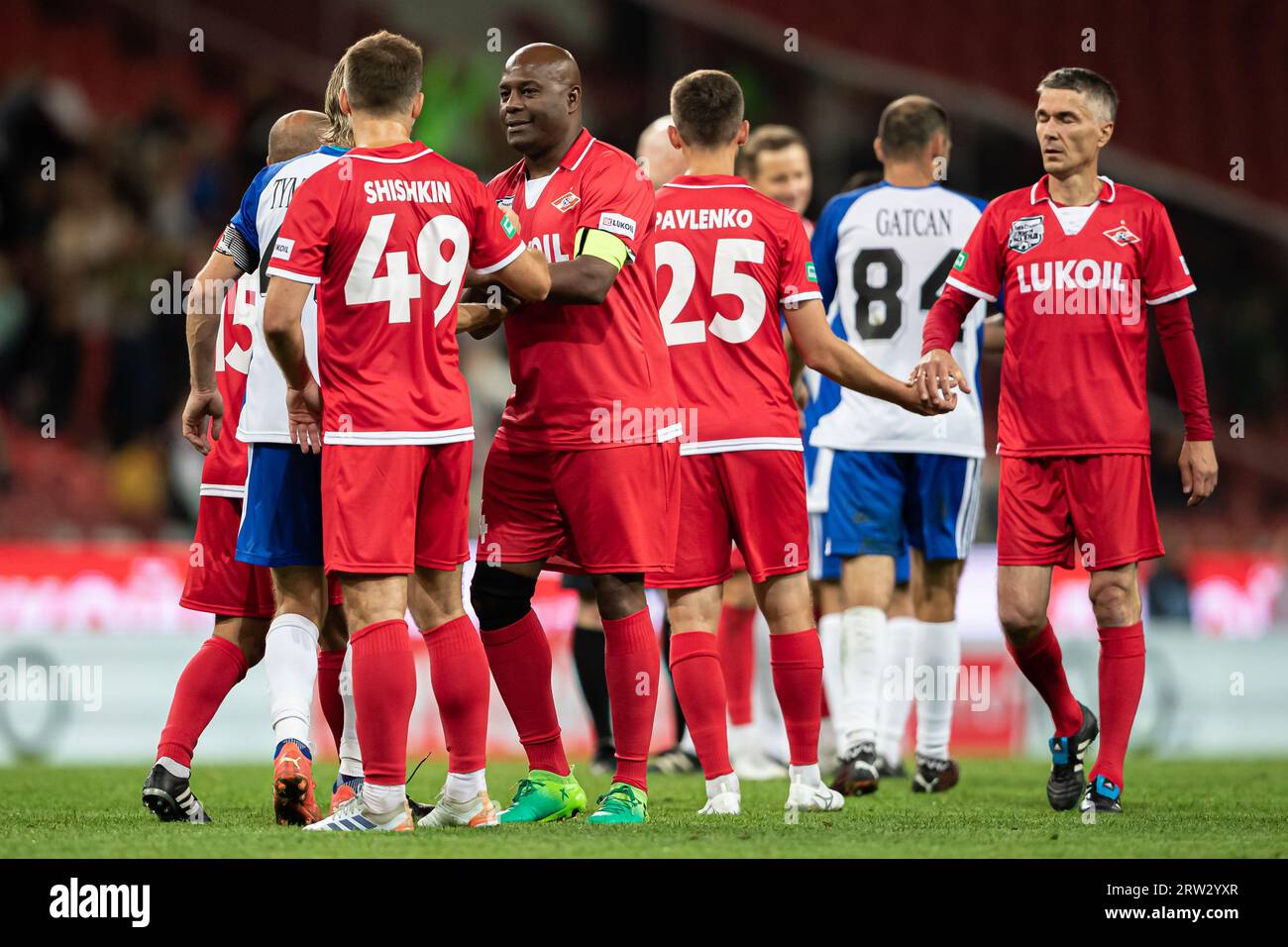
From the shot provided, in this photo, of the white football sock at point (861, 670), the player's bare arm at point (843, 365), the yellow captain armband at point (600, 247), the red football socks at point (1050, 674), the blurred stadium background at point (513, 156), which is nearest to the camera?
the yellow captain armband at point (600, 247)

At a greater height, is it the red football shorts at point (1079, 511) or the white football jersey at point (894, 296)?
the white football jersey at point (894, 296)

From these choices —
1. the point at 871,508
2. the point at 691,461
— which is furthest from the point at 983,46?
the point at 691,461

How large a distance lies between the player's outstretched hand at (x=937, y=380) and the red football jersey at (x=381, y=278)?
158 cm

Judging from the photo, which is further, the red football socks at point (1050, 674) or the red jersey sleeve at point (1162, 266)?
the red football socks at point (1050, 674)

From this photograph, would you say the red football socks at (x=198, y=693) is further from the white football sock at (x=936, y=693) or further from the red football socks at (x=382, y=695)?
the white football sock at (x=936, y=693)

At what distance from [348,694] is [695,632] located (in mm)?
1218

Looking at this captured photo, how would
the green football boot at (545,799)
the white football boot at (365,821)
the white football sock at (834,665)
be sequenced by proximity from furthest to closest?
the white football sock at (834,665), the green football boot at (545,799), the white football boot at (365,821)

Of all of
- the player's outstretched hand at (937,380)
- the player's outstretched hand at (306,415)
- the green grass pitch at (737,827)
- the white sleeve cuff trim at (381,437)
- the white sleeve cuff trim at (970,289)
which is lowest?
the green grass pitch at (737,827)

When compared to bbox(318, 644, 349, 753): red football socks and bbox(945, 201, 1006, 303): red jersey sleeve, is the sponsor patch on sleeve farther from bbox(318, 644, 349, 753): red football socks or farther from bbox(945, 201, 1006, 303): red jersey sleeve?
bbox(318, 644, 349, 753): red football socks

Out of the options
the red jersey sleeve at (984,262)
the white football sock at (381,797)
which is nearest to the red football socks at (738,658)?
the red jersey sleeve at (984,262)

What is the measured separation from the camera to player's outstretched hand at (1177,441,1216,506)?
548cm

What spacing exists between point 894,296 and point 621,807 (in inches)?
105

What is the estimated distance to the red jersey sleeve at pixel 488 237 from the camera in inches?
185

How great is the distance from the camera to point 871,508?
258 inches
